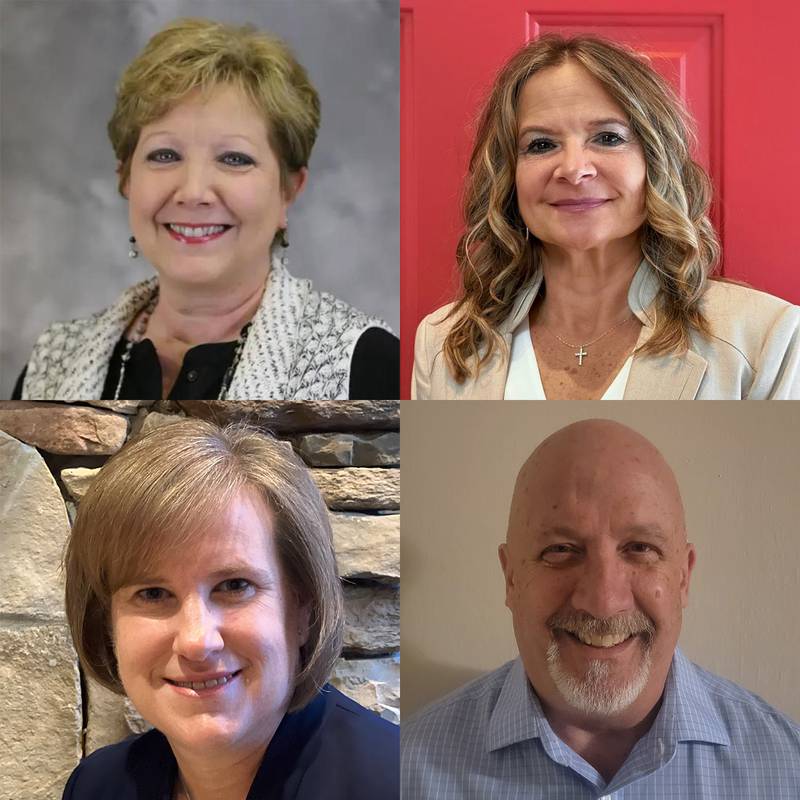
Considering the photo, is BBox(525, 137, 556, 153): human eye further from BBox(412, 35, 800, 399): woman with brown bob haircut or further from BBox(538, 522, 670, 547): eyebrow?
BBox(538, 522, 670, 547): eyebrow

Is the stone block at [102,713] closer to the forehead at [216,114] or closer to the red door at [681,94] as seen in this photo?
the red door at [681,94]

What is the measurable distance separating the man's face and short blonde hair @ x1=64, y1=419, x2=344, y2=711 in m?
0.28

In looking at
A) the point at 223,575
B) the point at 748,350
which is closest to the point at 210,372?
the point at 223,575

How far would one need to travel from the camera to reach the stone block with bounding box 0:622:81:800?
1.34m

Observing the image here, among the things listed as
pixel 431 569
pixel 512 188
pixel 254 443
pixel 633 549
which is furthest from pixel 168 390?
pixel 633 549

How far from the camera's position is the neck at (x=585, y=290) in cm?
133

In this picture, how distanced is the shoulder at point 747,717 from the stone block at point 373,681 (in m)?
0.43

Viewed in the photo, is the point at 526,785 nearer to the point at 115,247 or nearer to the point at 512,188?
the point at 512,188

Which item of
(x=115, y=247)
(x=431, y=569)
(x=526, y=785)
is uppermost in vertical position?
(x=115, y=247)

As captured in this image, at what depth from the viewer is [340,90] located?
136cm

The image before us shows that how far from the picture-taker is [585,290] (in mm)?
1342

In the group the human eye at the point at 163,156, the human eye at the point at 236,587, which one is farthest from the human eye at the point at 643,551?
the human eye at the point at 163,156

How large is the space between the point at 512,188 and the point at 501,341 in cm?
22

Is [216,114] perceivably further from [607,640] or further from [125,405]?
[607,640]
